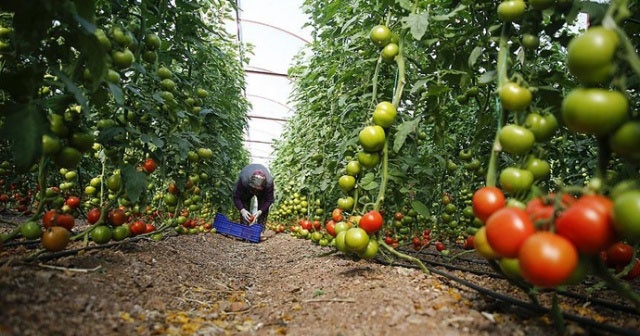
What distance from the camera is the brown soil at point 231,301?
47.2 inches

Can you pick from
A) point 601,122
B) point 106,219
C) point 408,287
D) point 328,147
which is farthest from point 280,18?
point 601,122

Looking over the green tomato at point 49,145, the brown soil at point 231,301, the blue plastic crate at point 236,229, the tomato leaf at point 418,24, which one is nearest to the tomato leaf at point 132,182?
the brown soil at point 231,301

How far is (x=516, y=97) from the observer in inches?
45.4

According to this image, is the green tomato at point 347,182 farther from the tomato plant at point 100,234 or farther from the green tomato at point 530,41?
the tomato plant at point 100,234

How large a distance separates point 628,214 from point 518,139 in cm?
43

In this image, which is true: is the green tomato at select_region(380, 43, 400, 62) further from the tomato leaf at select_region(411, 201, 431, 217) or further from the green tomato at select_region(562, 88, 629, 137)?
the green tomato at select_region(562, 88, 629, 137)

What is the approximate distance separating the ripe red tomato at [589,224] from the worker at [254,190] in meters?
4.94

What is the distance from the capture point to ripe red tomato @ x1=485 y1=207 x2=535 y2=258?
85 centimetres

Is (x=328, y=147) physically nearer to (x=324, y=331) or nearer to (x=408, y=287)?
(x=408, y=287)

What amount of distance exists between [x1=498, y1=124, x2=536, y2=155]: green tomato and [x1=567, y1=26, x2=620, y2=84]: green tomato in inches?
11.4

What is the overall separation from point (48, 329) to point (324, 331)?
32.8 inches

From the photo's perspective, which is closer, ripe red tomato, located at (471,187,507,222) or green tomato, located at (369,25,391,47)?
ripe red tomato, located at (471,187,507,222)

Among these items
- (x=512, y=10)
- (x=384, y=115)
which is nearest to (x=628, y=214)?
(x=512, y=10)

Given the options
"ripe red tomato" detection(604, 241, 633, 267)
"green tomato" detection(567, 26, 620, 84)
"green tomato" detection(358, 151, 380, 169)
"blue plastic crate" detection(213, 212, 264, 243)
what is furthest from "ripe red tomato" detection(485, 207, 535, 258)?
"blue plastic crate" detection(213, 212, 264, 243)
